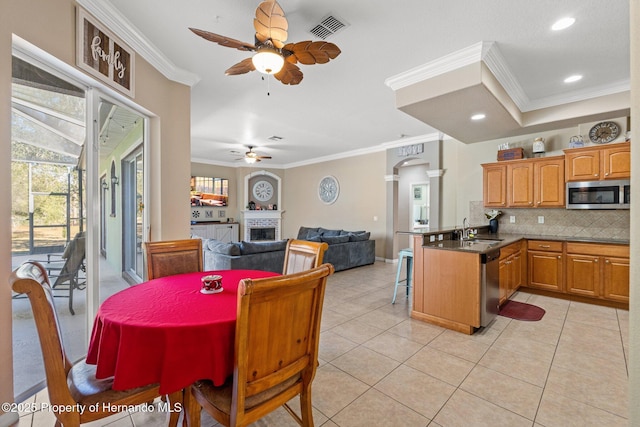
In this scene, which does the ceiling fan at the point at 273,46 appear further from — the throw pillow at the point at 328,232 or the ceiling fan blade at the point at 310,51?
the throw pillow at the point at 328,232

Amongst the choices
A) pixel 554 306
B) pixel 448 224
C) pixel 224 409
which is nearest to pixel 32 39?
pixel 224 409

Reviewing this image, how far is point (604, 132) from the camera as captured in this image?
3854 millimetres

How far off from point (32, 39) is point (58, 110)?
557 millimetres


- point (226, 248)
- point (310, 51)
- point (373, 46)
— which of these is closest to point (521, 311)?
point (373, 46)

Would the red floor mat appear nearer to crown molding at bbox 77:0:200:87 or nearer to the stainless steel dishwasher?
the stainless steel dishwasher

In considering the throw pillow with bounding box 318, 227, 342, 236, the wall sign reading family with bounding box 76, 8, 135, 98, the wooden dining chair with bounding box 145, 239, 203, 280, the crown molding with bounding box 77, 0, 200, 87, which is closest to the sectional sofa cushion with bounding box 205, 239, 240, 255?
the wooden dining chair with bounding box 145, 239, 203, 280

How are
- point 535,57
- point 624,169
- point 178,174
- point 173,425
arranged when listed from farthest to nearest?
point 624,169, point 178,174, point 535,57, point 173,425

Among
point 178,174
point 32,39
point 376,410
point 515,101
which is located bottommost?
point 376,410

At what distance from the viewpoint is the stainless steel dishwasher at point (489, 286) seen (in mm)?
2912

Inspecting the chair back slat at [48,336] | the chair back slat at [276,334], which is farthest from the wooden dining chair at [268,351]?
the chair back slat at [48,336]

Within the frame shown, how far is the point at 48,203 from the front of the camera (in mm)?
2127

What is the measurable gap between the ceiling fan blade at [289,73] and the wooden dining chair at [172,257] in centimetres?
162

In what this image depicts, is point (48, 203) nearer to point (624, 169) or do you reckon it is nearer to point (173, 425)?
point (173, 425)

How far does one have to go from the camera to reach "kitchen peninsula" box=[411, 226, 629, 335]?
2.97 metres
